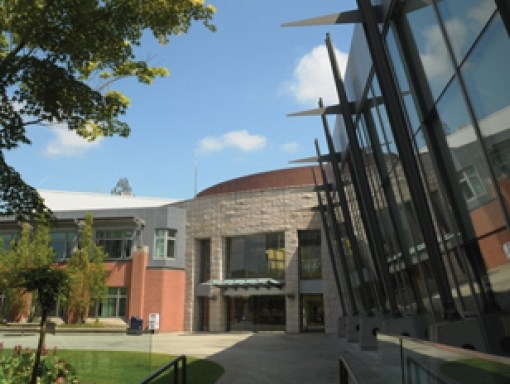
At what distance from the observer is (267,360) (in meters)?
15.4

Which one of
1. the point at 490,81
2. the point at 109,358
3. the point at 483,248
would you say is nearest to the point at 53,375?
the point at 109,358

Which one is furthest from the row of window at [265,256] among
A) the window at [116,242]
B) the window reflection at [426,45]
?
the window reflection at [426,45]

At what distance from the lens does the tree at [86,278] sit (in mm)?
34088

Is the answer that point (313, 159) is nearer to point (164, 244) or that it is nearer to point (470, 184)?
point (470, 184)

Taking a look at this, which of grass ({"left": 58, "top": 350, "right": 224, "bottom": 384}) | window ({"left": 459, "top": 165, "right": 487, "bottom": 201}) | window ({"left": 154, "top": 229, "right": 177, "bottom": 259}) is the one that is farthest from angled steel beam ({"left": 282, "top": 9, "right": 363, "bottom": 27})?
window ({"left": 154, "top": 229, "right": 177, "bottom": 259})

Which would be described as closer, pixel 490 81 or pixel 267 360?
pixel 490 81

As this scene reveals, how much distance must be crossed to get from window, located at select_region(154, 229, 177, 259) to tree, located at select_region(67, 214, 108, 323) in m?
4.39

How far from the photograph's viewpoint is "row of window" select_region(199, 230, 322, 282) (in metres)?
34.4

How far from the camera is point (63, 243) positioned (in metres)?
39.5

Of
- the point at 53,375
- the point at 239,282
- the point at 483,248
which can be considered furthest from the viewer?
the point at 239,282

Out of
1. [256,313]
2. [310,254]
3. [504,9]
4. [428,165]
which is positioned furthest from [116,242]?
[504,9]

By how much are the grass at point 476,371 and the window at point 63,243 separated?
40.3m

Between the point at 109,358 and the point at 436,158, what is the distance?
8.05 m

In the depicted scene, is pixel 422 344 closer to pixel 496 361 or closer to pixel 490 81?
pixel 496 361
